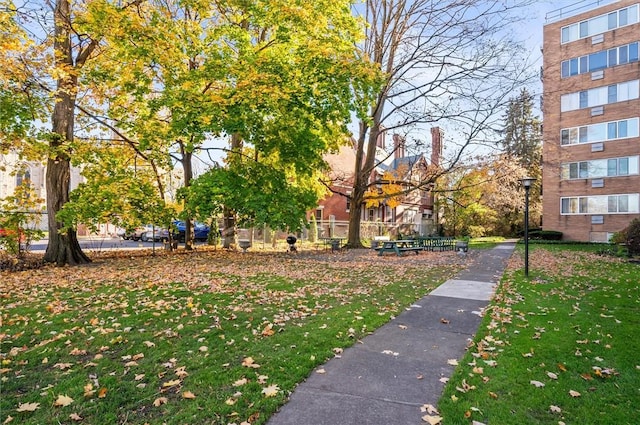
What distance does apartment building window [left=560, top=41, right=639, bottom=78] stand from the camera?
974 inches

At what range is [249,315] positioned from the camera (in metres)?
6.06

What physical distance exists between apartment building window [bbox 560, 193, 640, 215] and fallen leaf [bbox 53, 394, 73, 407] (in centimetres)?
3083

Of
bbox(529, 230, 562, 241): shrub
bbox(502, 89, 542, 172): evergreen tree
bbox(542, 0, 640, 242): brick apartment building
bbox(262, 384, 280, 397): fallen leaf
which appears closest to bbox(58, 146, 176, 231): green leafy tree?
bbox(262, 384, 280, 397): fallen leaf

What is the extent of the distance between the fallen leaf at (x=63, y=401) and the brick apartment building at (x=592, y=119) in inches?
1046

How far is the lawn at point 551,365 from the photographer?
326 cm

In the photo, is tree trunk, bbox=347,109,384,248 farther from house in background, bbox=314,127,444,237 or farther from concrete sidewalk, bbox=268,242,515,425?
concrete sidewalk, bbox=268,242,515,425

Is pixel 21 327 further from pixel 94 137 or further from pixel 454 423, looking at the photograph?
pixel 94 137

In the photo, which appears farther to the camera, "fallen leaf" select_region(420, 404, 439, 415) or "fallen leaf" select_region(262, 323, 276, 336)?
"fallen leaf" select_region(262, 323, 276, 336)

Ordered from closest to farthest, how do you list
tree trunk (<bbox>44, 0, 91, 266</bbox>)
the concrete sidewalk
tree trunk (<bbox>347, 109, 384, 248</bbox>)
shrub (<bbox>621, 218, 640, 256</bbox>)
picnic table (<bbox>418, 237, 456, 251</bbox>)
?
the concrete sidewalk < tree trunk (<bbox>44, 0, 91, 266</bbox>) < shrub (<bbox>621, 218, 640, 256</bbox>) < picnic table (<bbox>418, 237, 456, 251</bbox>) < tree trunk (<bbox>347, 109, 384, 248</bbox>)

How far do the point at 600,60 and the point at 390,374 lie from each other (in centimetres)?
3087

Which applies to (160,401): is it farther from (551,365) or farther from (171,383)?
(551,365)

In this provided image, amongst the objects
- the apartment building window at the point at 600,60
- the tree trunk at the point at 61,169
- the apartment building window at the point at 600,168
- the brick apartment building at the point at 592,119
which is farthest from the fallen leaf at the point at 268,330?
the apartment building window at the point at 600,60

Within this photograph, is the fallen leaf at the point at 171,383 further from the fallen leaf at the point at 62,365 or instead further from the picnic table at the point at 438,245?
the picnic table at the point at 438,245

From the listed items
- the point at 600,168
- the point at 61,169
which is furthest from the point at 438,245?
the point at 61,169
